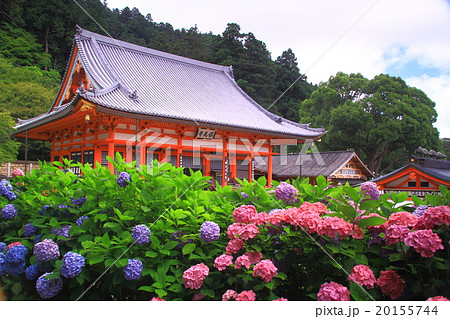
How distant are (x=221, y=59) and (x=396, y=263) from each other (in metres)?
3.80

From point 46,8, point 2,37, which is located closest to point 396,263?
point 2,37

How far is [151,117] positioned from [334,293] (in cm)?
666

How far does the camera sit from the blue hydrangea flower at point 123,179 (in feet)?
4.04

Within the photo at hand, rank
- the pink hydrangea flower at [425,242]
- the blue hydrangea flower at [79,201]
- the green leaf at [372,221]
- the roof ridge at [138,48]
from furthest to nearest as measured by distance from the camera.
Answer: the roof ridge at [138,48]
the blue hydrangea flower at [79,201]
the green leaf at [372,221]
the pink hydrangea flower at [425,242]

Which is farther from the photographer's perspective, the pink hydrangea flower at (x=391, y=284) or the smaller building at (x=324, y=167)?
the smaller building at (x=324, y=167)

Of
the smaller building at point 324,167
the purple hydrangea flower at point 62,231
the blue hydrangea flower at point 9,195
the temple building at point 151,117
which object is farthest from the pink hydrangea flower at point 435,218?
the smaller building at point 324,167

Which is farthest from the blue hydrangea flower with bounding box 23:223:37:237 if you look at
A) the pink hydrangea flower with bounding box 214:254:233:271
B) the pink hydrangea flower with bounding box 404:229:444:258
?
A: the pink hydrangea flower with bounding box 404:229:444:258

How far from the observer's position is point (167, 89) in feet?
30.8

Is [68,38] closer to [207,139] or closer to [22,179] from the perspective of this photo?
[207,139]

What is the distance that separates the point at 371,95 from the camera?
267cm

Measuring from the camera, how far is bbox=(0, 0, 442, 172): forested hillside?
2340 mm

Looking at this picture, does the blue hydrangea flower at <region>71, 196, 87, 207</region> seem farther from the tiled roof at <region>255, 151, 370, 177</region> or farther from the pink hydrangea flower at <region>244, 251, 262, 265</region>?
the tiled roof at <region>255, 151, 370, 177</region>

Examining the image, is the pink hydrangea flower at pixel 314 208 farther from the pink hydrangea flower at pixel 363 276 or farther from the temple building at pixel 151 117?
the temple building at pixel 151 117

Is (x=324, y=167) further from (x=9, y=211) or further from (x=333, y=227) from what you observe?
(x=333, y=227)
